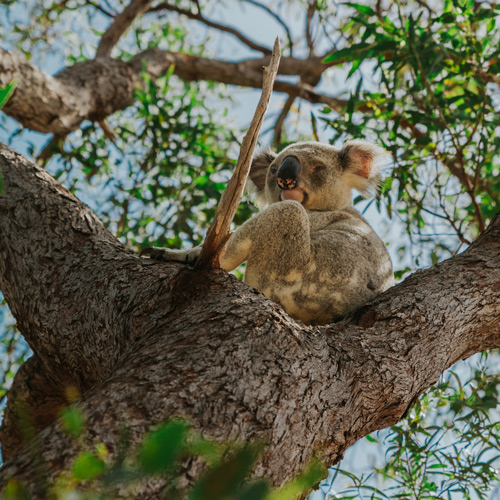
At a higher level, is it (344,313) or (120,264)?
(344,313)

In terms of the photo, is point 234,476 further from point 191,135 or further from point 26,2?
point 26,2

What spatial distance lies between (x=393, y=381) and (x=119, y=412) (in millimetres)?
892

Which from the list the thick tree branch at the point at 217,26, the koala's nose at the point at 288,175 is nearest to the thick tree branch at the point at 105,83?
the thick tree branch at the point at 217,26

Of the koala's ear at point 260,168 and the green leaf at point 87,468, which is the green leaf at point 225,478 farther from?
the koala's ear at point 260,168

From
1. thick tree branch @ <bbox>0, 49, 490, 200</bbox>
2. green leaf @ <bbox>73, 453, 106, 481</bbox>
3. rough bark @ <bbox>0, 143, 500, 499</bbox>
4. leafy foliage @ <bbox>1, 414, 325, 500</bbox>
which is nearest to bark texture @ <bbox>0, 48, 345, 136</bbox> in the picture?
thick tree branch @ <bbox>0, 49, 490, 200</bbox>

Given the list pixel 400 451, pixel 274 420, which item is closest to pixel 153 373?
pixel 274 420

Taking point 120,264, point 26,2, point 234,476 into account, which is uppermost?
point 26,2

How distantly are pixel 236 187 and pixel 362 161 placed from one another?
6.04 ft

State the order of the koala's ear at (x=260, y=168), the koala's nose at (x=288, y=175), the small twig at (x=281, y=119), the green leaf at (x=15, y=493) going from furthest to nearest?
the small twig at (x=281, y=119) < the koala's ear at (x=260, y=168) < the koala's nose at (x=288, y=175) < the green leaf at (x=15, y=493)

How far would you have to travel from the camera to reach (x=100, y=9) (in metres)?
6.11

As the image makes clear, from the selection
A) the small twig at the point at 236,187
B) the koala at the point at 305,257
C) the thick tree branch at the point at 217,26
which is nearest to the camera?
the small twig at the point at 236,187

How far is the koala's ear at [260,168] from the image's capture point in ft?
12.5

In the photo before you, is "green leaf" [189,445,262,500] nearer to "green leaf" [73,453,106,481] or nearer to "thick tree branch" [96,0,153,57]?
"green leaf" [73,453,106,481]

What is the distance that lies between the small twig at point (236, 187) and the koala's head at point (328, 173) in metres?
1.38
